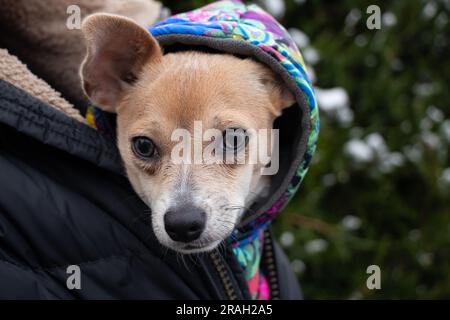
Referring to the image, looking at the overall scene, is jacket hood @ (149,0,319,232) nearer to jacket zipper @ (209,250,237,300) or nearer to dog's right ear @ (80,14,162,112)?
dog's right ear @ (80,14,162,112)

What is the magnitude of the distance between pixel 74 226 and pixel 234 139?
60cm

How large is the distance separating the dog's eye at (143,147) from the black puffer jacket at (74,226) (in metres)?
0.07

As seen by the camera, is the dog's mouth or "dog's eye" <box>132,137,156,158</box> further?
"dog's eye" <box>132,137,156,158</box>

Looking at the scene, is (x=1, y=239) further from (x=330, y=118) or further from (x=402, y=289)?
(x=402, y=289)

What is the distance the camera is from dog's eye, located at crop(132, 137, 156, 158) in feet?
5.51

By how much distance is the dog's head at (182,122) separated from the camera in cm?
155

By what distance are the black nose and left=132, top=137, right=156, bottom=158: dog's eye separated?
26cm

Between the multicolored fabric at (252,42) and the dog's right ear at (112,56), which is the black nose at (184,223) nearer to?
the multicolored fabric at (252,42)

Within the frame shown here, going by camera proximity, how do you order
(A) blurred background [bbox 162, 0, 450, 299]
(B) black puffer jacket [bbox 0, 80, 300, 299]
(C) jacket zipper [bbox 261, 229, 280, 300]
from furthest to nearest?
(A) blurred background [bbox 162, 0, 450, 299] < (C) jacket zipper [bbox 261, 229, 280, 300] < (B) black puffer jacket [bbox 0, 80, 300, 299]

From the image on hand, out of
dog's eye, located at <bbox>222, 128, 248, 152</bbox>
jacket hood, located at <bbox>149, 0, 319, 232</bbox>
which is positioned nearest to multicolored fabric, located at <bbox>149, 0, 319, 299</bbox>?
jacket hood, located at <bbox>149, 0, 319, 232</bbox>

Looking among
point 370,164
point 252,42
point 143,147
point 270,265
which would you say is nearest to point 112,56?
point 143,147

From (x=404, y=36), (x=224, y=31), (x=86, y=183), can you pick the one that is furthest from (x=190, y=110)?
(x=404, y=36)

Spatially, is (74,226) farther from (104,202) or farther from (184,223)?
(184,223)

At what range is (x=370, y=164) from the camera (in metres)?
3.27
